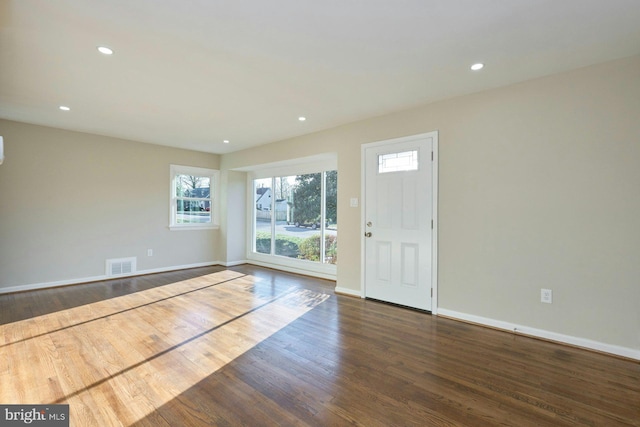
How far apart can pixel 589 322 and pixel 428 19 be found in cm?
290

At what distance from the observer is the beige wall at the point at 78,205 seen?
4219 mm

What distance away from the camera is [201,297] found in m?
4.09

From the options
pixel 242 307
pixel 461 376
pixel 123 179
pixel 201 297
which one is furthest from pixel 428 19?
pixel 123 179

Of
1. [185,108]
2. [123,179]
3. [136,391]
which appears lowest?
[136,391]

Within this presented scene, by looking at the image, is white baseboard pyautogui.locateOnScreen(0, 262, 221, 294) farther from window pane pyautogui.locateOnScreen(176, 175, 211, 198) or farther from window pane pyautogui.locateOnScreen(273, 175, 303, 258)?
window pane pyautogui.locateOnScreen(273, 175, 303, 258)

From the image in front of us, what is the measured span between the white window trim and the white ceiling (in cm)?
221

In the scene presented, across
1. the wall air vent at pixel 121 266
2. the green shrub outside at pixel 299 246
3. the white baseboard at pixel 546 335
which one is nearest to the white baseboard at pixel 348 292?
the green shrub outside at pixel 299 246

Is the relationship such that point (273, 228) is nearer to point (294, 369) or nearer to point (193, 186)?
point (193, 186)

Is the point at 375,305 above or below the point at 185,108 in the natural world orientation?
below

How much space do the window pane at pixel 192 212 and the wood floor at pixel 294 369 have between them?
261 centimetres

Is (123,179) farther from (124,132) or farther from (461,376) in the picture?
(461,376)

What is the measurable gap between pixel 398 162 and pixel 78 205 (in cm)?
504

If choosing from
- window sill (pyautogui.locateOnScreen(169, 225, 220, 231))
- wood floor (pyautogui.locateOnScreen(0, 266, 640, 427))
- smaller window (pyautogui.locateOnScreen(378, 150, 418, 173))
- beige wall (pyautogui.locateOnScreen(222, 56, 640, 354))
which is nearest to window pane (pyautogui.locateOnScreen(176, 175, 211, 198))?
window sill (pyautogui.locateOnScreen(169, 225, 220, 231))

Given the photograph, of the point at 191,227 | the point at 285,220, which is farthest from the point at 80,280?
the point at 285,220
